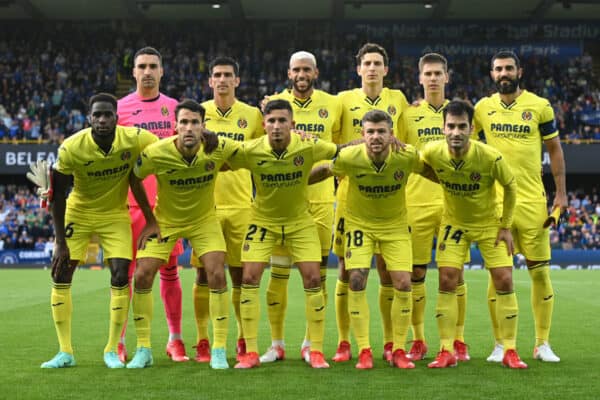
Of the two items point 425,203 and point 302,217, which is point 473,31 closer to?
point 425,203

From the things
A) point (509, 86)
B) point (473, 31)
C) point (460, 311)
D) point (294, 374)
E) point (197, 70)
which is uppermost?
point (473, 31)

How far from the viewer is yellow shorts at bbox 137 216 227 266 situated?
676 centimetres

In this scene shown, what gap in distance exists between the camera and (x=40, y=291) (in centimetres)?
1574

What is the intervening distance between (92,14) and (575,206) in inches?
837

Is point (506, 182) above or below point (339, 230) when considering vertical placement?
above

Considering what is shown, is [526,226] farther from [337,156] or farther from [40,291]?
[40,291]

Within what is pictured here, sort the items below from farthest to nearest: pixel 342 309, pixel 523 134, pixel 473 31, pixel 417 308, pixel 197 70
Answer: pixel 473 31 < pixel 197 70 < pixel 342 309 < pixel 417 308 < pixel 523 134

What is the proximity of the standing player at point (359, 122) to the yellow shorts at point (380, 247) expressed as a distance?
1.45 ft

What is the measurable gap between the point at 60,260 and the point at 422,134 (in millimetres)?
3406

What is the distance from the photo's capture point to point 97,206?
6859 mm

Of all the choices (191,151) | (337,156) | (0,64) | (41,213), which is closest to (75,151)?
(191,151)

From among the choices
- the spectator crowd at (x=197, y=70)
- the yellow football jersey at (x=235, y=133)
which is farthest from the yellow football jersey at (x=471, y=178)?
the spectator crowd at (x=197, y=70)

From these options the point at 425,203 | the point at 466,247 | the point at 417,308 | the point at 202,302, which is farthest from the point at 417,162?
the point at 202,302

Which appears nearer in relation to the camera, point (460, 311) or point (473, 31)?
point (460, 311)
